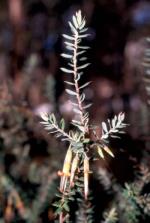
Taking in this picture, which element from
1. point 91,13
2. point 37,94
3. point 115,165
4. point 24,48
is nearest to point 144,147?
point 115,165

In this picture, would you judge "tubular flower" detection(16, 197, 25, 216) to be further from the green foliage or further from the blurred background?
the green foliage

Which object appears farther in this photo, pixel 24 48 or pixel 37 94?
pixel 24 48

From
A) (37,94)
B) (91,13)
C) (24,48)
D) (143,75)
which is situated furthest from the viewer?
(91,13)

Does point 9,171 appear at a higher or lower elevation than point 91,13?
lower

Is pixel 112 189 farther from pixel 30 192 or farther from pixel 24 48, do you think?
Result: pixel 24 48

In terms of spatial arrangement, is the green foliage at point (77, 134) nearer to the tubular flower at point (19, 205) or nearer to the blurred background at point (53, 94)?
the blurred background at point (53, 94)

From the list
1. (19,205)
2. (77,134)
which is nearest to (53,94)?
(19,205)

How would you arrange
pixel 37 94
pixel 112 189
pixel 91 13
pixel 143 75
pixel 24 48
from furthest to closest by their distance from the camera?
pixel 91 13, pixel 24 48, pixel 37 94, pixel 143 75, pixel 112 189

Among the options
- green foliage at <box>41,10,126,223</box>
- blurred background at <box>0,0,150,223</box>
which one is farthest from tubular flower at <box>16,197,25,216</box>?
green foliage at <box>41,10,126,223</box>
